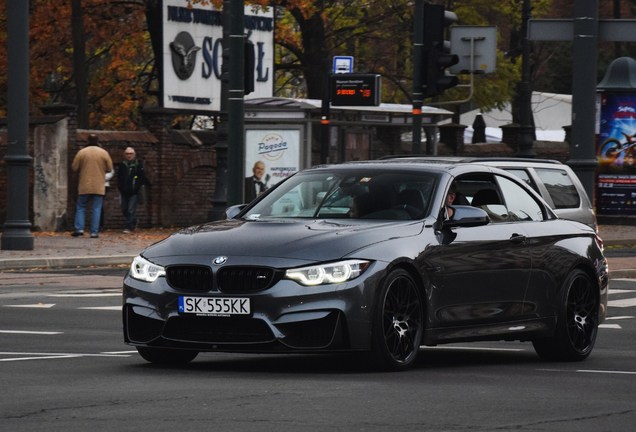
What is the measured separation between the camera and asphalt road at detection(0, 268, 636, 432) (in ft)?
25.8

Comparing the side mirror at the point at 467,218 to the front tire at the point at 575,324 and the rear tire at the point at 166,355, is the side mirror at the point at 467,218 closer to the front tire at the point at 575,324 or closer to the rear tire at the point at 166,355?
the front tire at the point at 575,324

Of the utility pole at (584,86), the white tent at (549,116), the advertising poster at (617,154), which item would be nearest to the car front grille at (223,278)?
the utility pole at (584,86)

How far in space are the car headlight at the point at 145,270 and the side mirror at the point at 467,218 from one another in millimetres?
1902

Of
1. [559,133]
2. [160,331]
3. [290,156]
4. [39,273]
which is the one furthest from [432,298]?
[559,133]

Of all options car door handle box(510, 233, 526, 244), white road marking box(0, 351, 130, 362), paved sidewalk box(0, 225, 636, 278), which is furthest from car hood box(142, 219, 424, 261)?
paved sidewalk box(0, 225, 636, 278)

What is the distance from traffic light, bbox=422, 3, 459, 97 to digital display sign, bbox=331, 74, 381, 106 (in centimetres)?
546

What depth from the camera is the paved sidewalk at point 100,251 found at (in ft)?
76.8

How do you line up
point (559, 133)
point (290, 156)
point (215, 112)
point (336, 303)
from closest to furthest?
1. point (336, 303)
2. point (290, 156)
3. point (215, 112)
4. point (559, 133)

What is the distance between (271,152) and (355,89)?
3.91 metres

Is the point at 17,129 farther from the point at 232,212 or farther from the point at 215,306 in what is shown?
the point at 215,306

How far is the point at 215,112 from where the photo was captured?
39.2 meters

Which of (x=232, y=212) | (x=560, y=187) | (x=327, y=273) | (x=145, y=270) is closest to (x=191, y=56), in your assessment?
(x=560, y=187)

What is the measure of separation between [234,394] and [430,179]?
2.94m

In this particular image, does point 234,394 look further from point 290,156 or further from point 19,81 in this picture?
point 290,156
